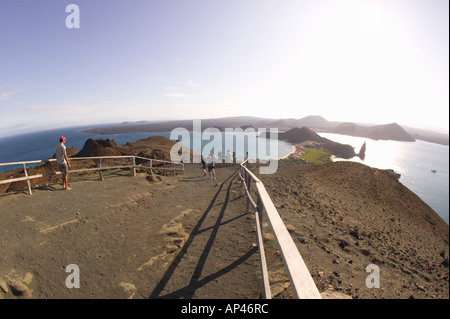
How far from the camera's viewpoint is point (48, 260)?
12.9 ft

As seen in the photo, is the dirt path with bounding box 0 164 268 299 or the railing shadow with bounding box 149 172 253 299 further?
the dirt path with bounding box 0 164 268 299

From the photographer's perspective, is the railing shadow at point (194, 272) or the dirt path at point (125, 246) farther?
the dirt path at point (125, 246)

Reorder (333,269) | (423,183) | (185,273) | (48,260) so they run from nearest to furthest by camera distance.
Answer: (185,273), (48,260), (333,269), (423,183)

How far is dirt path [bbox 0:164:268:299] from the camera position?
326 centimetres

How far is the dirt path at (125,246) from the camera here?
3.26 meters

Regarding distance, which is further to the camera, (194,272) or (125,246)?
(125,246)

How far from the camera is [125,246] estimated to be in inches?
180
